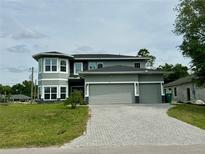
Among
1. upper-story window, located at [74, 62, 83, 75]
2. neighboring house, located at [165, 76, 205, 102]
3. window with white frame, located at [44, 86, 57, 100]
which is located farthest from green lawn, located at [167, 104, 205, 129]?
upper-story window, located at [74, 62, 83, 75]

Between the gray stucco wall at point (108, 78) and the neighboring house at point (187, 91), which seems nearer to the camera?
the gray stucco wall at point (108, 78)

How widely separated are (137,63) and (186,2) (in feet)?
35.8

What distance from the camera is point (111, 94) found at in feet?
89.3

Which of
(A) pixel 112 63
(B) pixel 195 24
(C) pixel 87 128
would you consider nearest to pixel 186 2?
(B) pixel 195 24

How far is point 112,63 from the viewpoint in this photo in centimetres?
3344

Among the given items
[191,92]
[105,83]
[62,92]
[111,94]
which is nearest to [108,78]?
[105,83]

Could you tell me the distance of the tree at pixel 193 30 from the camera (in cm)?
2298

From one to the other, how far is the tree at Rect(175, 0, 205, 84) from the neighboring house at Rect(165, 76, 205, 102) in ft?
26.1

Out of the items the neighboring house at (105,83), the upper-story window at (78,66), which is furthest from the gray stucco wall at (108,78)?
the upper-story window at (78,66)

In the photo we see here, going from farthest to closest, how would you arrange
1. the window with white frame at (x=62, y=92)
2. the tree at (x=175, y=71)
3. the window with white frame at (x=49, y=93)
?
the tree at (x=175, y=71) → the window with white frame at (x=62, y=92) → the window with white frame at (x=49, y=93)

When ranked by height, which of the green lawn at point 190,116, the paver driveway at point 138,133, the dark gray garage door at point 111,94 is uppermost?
the dark gray garage door at point 111,94

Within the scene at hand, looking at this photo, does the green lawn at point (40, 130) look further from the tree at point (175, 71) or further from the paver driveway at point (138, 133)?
the tree at point (175, 71)

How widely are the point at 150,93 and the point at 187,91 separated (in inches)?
460

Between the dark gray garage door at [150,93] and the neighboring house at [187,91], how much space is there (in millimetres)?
5909
